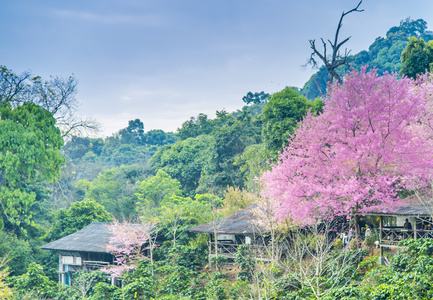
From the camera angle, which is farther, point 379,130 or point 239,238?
point 239,238

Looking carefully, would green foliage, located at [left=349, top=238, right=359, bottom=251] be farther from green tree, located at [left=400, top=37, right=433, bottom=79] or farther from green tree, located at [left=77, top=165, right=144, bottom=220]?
green tree, located at [left=77, top=165, right=144, bottom=220]

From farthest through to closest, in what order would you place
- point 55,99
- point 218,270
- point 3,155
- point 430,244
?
point 55,99
point 3,155
point 218,270
point 430,244

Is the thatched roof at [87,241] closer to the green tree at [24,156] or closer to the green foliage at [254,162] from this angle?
the green tree at [24,156]

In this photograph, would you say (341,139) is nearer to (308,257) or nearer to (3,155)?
(308,257)

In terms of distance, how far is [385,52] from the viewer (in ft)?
219

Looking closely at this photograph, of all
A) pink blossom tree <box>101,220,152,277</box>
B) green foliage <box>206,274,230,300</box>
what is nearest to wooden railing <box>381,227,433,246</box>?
green foliage <box>206,274,230,300</box>

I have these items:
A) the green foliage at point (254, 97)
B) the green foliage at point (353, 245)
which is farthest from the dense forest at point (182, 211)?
the green foliage at point (254, 97)

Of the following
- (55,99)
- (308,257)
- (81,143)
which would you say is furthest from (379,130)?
(81,143)

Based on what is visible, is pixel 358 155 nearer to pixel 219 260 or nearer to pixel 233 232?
pixel 233 232

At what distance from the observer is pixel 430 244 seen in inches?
628

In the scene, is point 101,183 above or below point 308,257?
above

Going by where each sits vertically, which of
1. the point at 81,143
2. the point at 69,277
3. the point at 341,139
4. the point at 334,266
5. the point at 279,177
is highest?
the point at 81,143

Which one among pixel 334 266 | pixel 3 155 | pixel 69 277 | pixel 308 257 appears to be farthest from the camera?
pixel 3 155

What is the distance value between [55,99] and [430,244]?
102 ft
